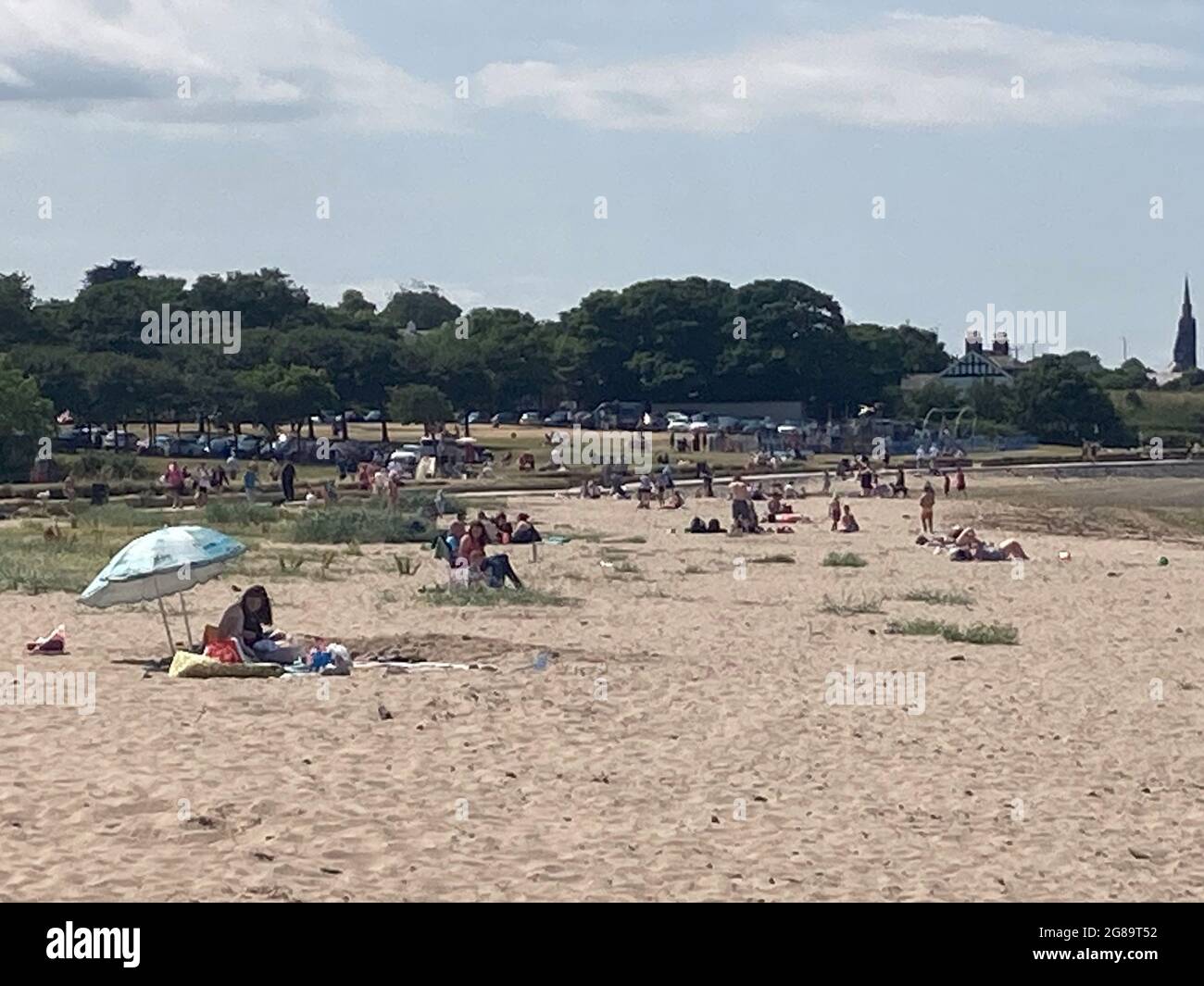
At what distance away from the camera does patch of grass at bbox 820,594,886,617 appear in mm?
20234

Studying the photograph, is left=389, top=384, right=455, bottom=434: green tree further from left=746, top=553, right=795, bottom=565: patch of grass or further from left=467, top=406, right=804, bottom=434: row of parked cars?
left=746, top=553, right=795, bottom=565: patch of grass

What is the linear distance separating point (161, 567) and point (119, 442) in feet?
181

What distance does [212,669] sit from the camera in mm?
13531

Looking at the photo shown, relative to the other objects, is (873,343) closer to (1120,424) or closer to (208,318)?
(1120,424)

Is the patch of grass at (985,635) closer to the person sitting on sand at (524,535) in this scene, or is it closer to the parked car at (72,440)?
the person sitting on sand at (524,535)

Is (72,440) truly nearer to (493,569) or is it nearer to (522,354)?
(522,354)

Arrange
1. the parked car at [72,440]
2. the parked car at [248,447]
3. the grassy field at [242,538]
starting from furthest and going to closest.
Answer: the parked car at [72,440] < the parked car at [248,447] < the grassy field at [242,538]

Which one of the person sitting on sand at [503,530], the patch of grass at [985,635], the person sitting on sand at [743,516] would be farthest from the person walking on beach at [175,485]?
the patch of grass at [985,635]

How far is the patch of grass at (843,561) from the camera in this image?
2725cm

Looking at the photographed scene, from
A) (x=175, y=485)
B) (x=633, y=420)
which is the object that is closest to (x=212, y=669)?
(x=175, y=485)

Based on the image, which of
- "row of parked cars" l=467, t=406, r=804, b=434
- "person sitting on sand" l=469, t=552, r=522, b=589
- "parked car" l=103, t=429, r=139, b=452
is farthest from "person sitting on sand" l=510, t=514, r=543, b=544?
"row of parked cars" l=467, t=406, r=804, b=434

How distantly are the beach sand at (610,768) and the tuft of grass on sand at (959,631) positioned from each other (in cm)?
24

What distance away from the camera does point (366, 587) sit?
21422 mm
